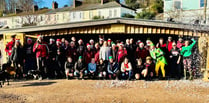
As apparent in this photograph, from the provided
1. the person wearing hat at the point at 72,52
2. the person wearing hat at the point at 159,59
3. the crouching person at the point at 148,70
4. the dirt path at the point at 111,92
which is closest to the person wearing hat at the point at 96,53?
the person wearing hat at the point at 72,52

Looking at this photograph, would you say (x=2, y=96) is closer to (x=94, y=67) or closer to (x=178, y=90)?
(x=94, y=67)

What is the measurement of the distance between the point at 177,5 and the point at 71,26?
2067cm

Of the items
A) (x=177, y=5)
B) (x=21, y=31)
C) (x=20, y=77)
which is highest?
(x=177, y=5)

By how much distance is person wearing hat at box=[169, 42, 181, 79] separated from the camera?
8.97 m

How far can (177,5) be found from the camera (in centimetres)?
2755

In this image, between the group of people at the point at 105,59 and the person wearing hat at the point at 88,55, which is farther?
the person wearing hat at the point at 88,55

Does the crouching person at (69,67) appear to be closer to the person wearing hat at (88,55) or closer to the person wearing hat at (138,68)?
the person wearing hat at (88,55)

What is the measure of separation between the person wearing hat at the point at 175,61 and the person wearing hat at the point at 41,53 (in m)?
5.02

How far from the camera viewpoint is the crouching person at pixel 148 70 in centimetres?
890

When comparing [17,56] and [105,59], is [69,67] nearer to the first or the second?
[105,59]

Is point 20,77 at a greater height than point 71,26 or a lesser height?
lesser

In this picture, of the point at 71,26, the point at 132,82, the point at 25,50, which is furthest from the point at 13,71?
the point at 132,82

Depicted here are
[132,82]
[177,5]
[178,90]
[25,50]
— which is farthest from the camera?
[177,5]

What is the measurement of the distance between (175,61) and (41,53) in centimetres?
538
